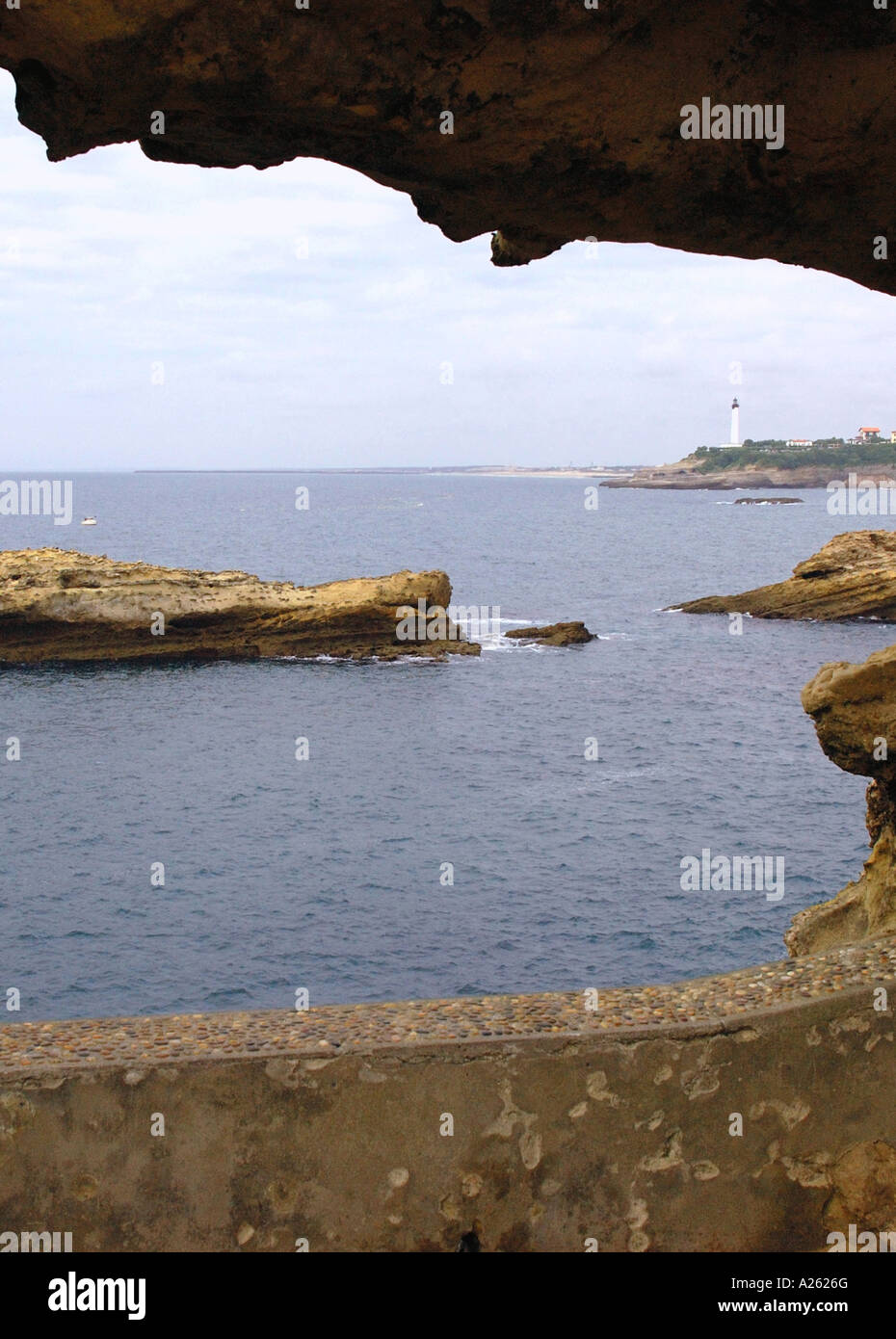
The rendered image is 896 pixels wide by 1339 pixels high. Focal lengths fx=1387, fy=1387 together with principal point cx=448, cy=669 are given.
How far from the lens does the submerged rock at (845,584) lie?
67625 millimetres

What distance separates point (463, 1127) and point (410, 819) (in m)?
27.6

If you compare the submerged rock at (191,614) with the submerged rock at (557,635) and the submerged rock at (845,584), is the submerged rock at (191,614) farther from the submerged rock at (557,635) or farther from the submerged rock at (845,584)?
the submerged rock at (845,584)

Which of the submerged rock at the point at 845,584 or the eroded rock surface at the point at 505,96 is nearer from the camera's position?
the eroded rock surface at the point at 505,96

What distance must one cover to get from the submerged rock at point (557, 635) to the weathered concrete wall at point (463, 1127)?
186 feet

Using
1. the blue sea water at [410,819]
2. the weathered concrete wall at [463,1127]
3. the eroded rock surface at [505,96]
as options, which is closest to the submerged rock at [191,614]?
the blue sea water at [410,819]

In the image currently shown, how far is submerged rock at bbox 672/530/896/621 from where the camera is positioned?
67.6m

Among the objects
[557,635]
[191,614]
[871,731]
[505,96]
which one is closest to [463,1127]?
[871,731]

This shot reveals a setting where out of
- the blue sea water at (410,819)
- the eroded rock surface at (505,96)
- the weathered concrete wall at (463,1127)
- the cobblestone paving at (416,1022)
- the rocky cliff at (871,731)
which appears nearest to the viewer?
the eroded rock surface at (505,96)

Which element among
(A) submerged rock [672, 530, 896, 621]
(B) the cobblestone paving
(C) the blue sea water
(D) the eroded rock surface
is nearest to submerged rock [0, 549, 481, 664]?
(C) the blue sea water

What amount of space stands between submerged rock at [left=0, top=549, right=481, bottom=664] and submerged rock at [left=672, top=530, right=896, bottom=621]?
63.1 ft

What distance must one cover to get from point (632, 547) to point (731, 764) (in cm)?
9540

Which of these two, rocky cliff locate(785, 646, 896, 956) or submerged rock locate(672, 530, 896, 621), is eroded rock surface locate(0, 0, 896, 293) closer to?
rocky cliff locate(785, 646, 896, 956)

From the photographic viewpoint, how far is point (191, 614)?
59.3m

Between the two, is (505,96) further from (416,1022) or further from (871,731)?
(871,731)
